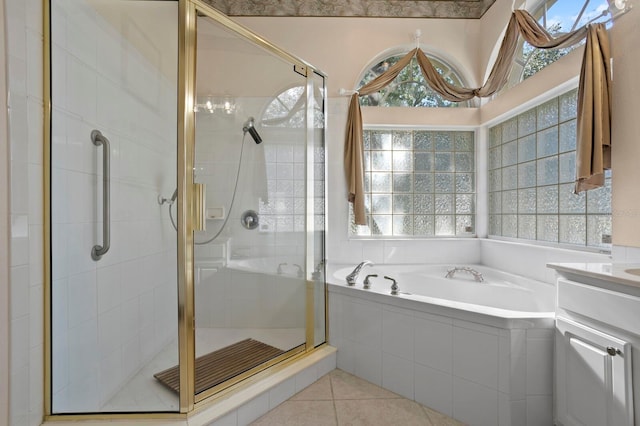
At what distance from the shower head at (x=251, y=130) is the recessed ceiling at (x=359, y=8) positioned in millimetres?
1466

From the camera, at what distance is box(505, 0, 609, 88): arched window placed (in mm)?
2027

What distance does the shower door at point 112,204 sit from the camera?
54.5 inches

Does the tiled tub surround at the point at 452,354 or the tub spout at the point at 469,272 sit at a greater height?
the tub spout at the point at 469,272

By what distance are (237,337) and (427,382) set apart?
3.63ft

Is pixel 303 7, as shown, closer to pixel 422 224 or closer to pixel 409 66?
pixel 409 66

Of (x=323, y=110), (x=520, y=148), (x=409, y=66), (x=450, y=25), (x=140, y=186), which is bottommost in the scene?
(x=140, y=186)

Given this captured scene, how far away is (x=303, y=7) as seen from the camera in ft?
9.67

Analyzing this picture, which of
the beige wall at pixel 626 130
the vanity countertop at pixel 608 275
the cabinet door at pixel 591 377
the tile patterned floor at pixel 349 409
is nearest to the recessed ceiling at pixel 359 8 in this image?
the beige wall at pixel 626 130

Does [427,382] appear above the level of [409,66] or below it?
below

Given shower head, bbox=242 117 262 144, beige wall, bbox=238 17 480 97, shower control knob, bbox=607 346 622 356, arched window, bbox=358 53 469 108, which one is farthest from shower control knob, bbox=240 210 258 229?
shower control knob, bbox=607 346 622 356

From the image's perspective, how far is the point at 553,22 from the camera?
2338 millimetres
